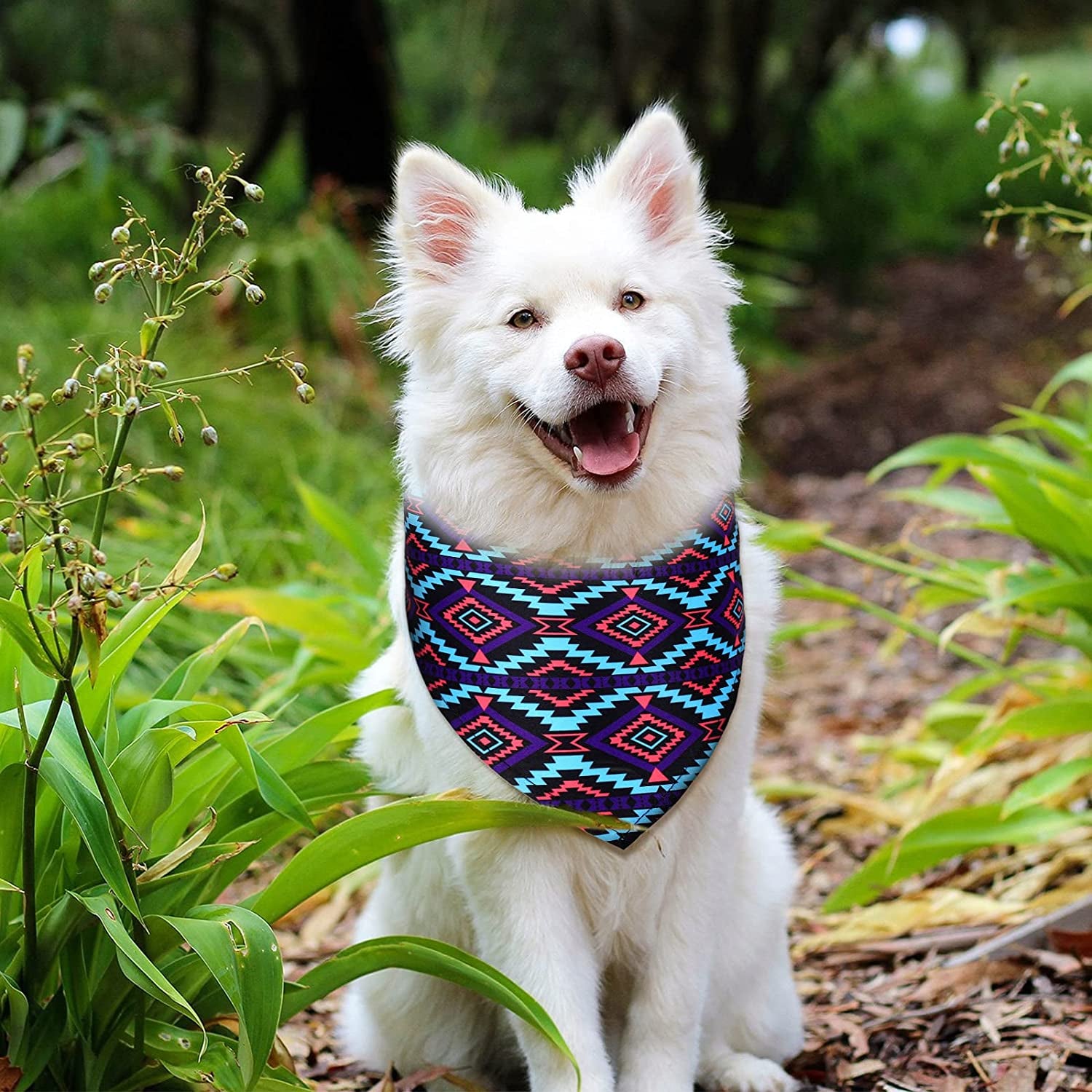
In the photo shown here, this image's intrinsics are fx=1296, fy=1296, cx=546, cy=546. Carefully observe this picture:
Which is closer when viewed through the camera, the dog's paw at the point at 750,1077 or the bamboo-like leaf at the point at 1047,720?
the dog's paw at the point at 750,1077

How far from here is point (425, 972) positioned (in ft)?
6.93

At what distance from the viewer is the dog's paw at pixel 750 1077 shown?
2512 mm

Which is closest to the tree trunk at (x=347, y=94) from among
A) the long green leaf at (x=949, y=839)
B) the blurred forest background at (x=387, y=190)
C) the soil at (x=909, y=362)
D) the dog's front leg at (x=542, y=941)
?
the blurred forest background at (x=387, y=190)

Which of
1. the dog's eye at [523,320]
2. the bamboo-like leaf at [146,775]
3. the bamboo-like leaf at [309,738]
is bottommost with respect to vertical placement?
the bamboo-like leaf at [309,738]

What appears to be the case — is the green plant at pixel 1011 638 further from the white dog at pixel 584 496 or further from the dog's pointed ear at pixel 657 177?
the white dog at pixel 584 496

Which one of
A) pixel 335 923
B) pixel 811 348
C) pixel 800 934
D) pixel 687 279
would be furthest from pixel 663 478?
pixel 811 348

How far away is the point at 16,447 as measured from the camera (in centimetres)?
462

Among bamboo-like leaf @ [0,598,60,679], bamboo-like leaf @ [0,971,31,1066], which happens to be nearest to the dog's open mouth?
bamboo-like leaf @ [0,598,60,679]

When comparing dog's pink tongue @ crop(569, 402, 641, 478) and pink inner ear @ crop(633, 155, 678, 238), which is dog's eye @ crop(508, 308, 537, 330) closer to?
dog's pink tongue @ crop(569, 402, 641, 478)

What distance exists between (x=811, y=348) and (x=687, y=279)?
833 centimetres

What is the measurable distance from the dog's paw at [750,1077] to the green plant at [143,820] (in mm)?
703

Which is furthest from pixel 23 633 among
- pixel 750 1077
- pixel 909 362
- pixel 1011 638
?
pixel 909 362

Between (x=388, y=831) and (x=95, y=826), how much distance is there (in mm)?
452

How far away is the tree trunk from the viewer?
8016 millimetres
